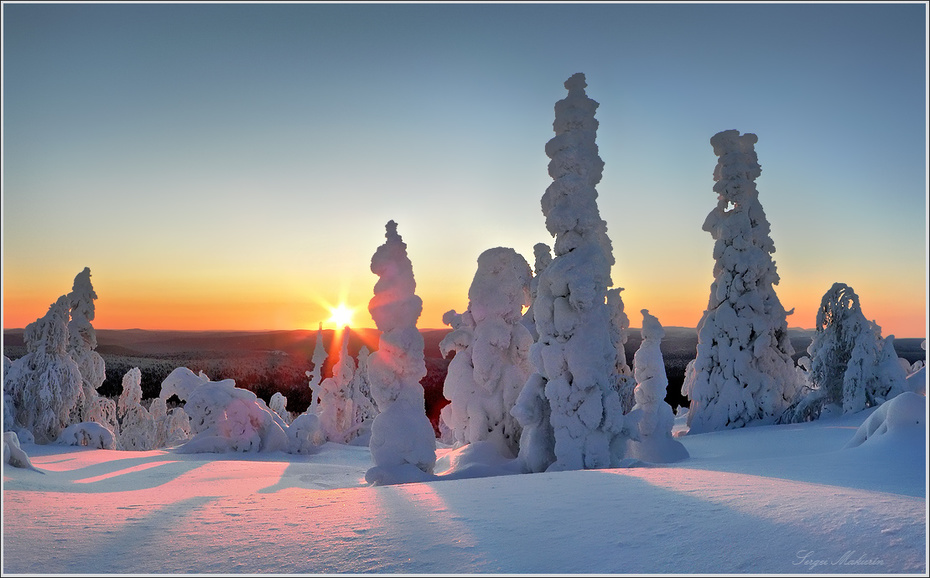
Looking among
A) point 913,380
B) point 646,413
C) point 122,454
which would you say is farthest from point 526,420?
point 122,454

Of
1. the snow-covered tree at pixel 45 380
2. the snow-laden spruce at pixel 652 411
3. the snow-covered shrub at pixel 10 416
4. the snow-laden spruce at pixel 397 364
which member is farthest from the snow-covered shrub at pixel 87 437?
the snow-laden spruce at pixel 652 411

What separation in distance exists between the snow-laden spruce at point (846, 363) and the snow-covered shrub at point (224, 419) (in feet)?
46.5

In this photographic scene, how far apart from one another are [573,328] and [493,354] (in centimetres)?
237

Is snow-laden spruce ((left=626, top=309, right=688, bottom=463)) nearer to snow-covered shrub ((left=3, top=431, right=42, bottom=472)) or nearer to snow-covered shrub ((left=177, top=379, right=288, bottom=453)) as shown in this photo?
snow-covered shrub ((left=3, top=431, right=42, bottom=472))

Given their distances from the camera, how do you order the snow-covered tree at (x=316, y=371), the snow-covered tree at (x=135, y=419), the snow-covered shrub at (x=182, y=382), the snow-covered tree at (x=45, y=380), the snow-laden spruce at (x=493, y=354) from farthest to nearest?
the snow-covered tree at (x=135, y=419) → the snow-covered tree at (x=316, y=371) → the snow-covered shrub at (x=182, y=382) → the snow-covered tree at (x=45, y=380) → the snow-laden spruce at (x=493, y=354)

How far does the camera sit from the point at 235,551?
3916 millimetres

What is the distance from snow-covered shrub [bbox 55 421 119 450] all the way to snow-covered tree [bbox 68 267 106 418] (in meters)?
3.35

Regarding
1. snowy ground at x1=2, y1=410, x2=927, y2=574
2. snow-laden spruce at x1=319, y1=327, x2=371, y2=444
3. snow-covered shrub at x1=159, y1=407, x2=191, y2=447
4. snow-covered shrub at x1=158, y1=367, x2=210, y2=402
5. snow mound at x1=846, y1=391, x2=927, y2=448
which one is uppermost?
snow mound at x1=846, y1=391, x2=927, y2=448

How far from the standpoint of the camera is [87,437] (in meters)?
15.6

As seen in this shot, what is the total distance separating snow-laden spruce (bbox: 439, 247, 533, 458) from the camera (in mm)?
11828

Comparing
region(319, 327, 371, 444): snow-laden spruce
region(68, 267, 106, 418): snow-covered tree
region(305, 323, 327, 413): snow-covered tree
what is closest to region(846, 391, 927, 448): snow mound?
region(319, 327, 371, 444): snow-laden spruce

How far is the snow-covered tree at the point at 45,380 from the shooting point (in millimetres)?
16234

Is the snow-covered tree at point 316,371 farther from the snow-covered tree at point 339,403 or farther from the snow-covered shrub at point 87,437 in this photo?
the snow-covered shrub at point 87,437

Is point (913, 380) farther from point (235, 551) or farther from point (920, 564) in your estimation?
point (235, 551)
